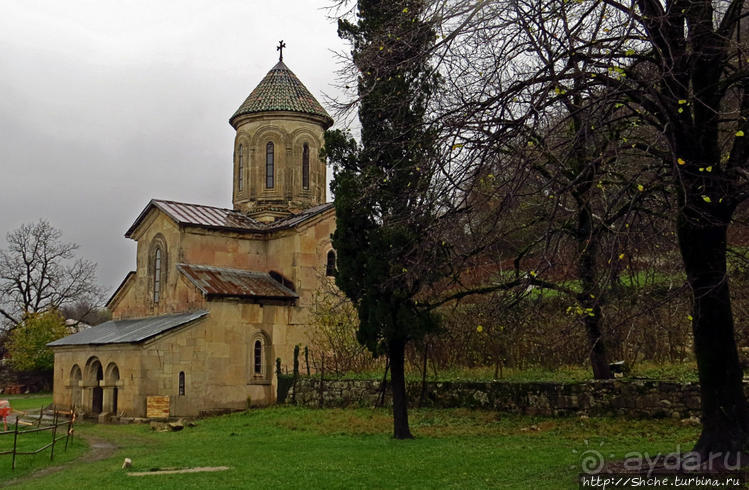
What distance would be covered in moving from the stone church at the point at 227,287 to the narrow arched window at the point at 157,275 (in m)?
0.04

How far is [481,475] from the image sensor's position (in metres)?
9.47

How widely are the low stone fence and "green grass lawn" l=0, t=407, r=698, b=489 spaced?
328mm

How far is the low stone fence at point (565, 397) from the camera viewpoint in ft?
42.3

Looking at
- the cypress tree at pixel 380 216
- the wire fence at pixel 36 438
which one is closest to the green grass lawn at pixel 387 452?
the wire fence at pixel 36 438

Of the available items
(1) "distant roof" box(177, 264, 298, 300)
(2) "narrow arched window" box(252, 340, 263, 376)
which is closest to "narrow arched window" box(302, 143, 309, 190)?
(1) "distant roof" box(177, 264, 298, 300)

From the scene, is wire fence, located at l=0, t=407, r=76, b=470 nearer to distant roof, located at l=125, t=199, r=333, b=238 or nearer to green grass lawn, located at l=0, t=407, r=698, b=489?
green grass lawn, located at l=0, t=407, r=698, b=489

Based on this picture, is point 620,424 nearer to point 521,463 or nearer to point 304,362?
point 521,463

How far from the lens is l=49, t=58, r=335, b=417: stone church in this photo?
2200cm

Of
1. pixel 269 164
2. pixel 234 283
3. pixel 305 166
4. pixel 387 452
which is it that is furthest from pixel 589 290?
pixel 269 164

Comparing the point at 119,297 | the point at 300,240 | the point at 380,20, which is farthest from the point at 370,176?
the point at 119,297

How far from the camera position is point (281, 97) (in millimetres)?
28219

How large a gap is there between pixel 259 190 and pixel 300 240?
3.74 m

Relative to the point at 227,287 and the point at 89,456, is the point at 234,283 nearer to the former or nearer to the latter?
the point at 227,287

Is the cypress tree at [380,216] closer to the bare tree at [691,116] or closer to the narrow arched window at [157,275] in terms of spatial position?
the bare tree at [691,116]
